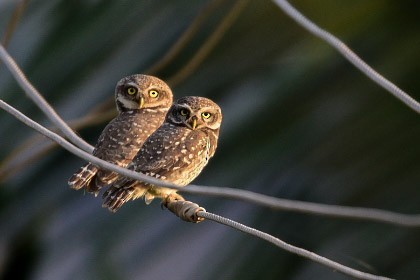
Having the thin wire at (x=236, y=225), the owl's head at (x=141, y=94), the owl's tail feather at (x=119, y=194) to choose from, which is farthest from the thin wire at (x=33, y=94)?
the owl's head at (x=141, y=94)

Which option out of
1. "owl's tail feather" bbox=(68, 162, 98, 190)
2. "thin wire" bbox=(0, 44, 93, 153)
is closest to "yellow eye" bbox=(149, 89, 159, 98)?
"owl's tail feather" bbox=(68, 162, 98, 190)

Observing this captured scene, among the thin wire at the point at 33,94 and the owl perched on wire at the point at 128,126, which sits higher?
the thin wire at the point at 33,94

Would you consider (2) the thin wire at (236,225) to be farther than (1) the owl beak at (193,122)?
No

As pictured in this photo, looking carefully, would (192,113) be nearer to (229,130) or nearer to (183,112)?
(183,112)

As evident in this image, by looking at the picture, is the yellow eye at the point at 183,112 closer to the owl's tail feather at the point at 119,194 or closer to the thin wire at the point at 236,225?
the owl's tail feather at the point at 119,194

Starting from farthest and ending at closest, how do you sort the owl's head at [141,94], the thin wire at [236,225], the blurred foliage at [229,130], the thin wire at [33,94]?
1. the blurred foliage at [229,130]
2. the owl's head at [141,94]
3. the thin wire at [33,94]
4. the thin wire at [236,225]

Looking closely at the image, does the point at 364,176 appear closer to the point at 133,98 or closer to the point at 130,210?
the point at 130,210

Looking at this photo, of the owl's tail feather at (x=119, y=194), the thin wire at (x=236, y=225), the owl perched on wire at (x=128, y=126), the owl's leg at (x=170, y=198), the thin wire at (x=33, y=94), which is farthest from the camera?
the owl perched on wire at (x=128, y=126)

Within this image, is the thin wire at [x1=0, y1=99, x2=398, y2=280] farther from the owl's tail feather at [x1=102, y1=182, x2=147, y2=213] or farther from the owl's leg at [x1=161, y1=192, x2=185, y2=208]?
the owl's leg at [x1=161, y1=192, x2=185, y2=208]
